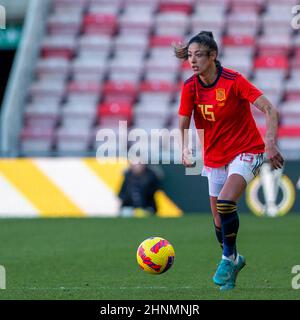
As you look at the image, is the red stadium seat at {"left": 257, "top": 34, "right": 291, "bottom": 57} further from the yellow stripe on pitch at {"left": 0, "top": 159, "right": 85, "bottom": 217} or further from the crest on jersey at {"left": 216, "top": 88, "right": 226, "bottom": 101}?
the crest on jersey at {"left": 216, "top": 88, "right": 226, "bottom": 101}

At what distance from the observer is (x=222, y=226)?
28.2 ft

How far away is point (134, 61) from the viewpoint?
72.9ft

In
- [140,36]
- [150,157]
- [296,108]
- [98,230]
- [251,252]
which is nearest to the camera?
[251,252]

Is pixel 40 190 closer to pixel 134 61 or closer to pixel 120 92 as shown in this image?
pixel 120 92

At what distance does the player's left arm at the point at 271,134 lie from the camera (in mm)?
8125

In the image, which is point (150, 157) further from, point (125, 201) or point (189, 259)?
point (189, 259)

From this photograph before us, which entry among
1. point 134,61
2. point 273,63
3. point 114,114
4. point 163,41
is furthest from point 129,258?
point 163,41

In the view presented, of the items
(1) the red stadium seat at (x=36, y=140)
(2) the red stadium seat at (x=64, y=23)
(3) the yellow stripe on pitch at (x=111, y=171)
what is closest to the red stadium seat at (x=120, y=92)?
(1) the red stadium seat at (x=36, y=140)

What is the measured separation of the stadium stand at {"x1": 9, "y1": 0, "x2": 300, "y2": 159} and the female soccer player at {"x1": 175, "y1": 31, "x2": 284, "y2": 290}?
446 inches

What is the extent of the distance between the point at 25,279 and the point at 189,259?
2327mm

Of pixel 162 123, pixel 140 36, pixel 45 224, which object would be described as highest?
pixel 140 36

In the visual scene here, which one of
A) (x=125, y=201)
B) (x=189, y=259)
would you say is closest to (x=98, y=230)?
(x=125, y=201)

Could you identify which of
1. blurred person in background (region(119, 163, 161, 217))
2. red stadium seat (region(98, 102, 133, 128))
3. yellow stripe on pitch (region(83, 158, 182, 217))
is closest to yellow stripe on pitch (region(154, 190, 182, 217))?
yellow stripe on pitch (region(83, 158, 182, 217))

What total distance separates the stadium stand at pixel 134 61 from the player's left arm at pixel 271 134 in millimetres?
11644
